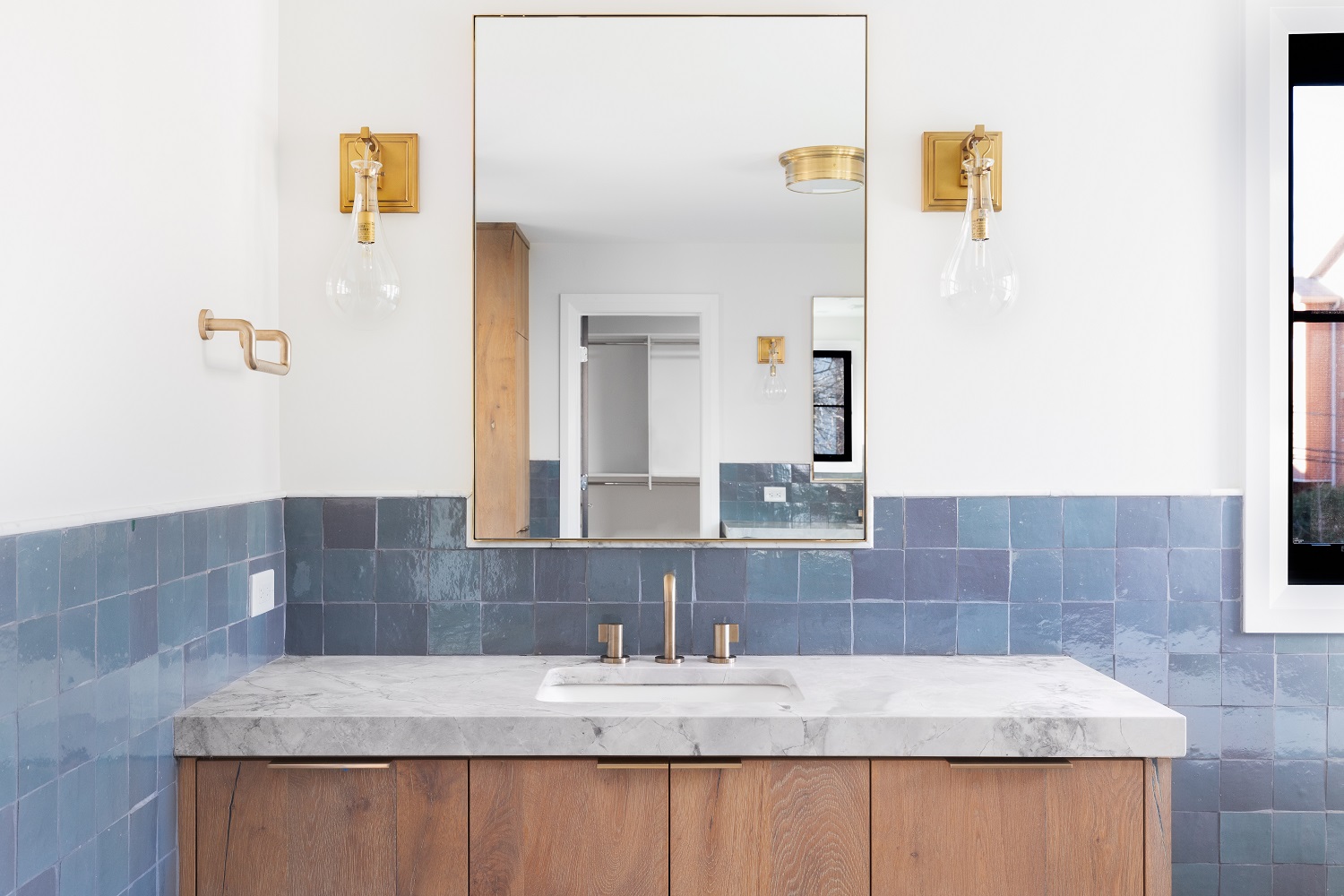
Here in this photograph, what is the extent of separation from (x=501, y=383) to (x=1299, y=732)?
1.95m

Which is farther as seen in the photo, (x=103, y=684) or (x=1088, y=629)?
(x=1088, y=629)

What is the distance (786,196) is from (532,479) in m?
0.86

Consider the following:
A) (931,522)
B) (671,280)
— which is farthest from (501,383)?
(931,522)

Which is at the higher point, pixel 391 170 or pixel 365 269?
pixel 391 170

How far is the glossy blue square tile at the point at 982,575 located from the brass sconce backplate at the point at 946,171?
784 mm

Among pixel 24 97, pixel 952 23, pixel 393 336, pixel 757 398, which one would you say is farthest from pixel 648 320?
pixel 24 97

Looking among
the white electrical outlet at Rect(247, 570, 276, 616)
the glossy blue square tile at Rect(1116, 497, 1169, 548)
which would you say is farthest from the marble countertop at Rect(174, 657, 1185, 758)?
the glossy blue square tile at Rect(1116, 497, 1169, 548)

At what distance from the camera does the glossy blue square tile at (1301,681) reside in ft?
6.89

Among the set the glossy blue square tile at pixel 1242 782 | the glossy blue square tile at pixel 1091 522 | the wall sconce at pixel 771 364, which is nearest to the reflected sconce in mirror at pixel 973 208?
the wall sconce at pixel 771 364

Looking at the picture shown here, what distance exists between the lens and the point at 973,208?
6.60ft

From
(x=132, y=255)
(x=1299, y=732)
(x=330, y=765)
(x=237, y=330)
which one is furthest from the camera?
(x=1299, y=732)

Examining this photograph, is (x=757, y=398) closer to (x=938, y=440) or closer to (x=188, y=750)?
(x=938, y=440)

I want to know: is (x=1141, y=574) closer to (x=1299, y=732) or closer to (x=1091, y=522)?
(x=1091, y=522)

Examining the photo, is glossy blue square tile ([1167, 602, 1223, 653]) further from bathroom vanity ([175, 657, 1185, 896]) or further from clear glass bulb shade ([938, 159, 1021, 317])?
clear glass bulb shade ([938, 159, 1021, 317])
